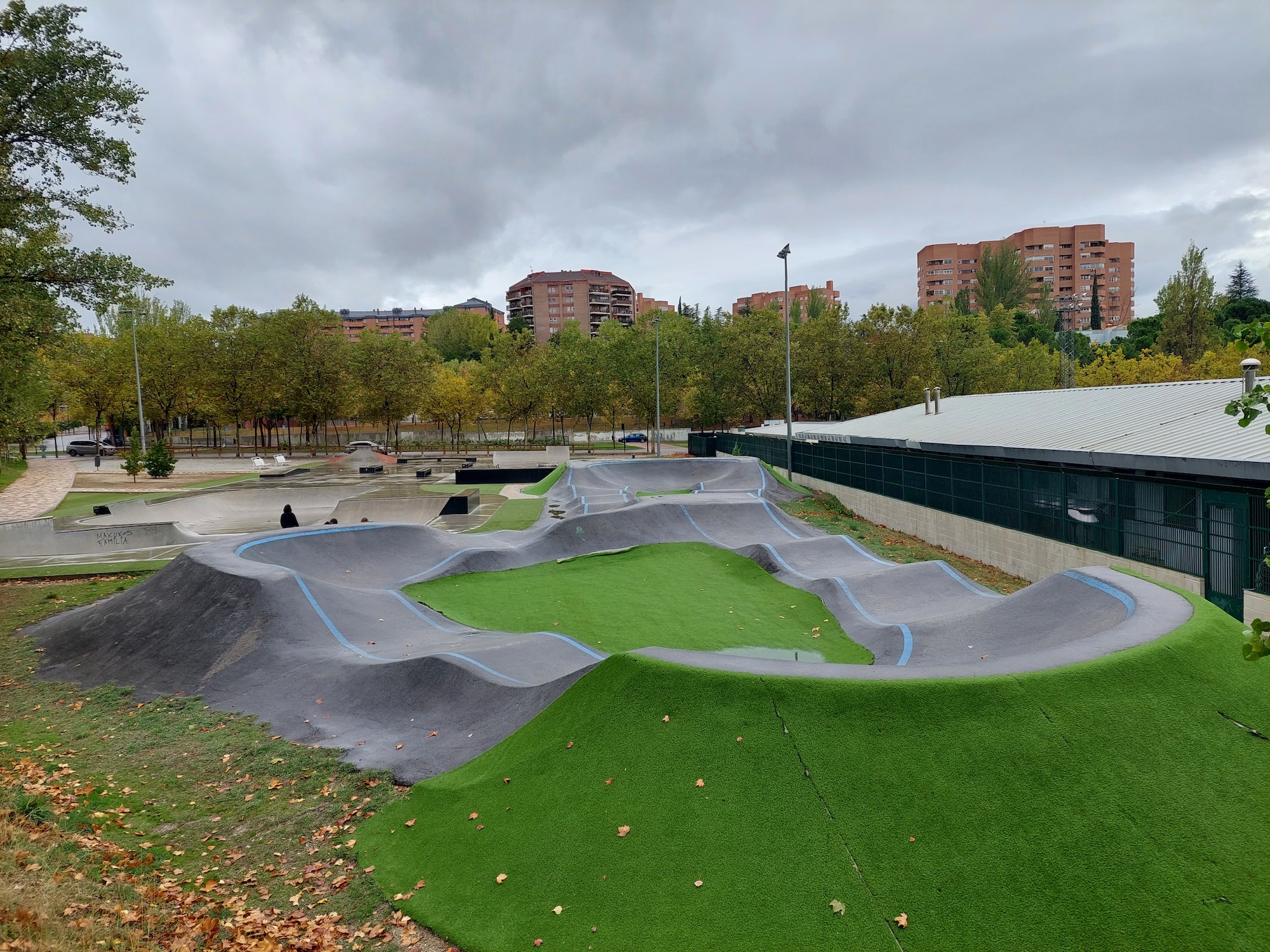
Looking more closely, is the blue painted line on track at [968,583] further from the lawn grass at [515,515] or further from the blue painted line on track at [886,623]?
the lawn grass at [515,515]

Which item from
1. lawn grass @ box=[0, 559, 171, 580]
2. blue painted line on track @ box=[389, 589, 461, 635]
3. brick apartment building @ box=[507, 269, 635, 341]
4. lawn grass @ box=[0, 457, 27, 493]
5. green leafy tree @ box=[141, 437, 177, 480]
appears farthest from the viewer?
brick apartment building @ box=[507, 269, 635, 341]

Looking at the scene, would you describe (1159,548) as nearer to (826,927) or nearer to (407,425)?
(826,927)

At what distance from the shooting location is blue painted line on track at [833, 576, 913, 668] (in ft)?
33.7

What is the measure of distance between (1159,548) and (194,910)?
15.3 metres

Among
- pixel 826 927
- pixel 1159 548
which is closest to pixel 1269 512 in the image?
pixel 1159 548

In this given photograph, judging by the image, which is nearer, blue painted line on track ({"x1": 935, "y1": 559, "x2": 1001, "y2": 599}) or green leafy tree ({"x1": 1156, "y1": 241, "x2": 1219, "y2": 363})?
blue painted line on track ({"x1": 935, "y1": 559, "x2": 1001, "y2": 599})

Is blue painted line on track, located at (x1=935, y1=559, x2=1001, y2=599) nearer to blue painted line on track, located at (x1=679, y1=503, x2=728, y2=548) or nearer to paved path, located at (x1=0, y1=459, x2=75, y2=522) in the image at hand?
blue painted line on track, located at (x1=679, y1=503, x2=728, y2=548)

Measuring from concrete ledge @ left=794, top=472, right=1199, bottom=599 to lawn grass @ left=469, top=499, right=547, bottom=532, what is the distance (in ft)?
42.2

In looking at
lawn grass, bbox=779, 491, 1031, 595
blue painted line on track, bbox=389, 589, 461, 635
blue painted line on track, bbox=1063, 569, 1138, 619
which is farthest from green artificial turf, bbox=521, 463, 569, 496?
blue painted line on track, bbox=1063, 569, 1138, 619

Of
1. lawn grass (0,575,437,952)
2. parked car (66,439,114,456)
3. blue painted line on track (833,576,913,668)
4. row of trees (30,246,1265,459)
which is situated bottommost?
lawn grass (0,575,437,952)

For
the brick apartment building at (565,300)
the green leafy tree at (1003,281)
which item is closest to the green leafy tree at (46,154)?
the green leafy tree at (1003,281)

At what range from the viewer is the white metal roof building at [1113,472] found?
11281 mm

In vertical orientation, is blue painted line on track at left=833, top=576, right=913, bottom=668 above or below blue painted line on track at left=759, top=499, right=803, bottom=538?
below

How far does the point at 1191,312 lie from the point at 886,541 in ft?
136
